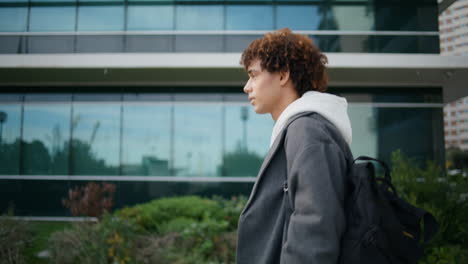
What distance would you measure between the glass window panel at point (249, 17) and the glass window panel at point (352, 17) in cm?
196

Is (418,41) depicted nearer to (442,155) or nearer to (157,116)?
(442,155)

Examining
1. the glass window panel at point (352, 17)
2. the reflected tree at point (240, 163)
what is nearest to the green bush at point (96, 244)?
the reflected tree at point (240, 163)

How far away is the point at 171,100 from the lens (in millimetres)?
9766

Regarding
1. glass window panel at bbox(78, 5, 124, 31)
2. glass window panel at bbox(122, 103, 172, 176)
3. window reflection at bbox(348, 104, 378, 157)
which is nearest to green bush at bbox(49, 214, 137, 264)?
glass window panel at bbox(122, 103, 172, 176)

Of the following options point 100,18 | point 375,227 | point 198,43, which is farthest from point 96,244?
point 100,18

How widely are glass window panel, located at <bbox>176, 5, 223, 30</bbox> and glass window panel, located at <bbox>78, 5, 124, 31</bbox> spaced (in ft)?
6.05

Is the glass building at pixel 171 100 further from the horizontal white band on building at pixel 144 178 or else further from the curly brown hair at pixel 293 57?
the curly brown hair at pixel 293 57

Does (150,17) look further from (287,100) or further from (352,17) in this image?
(287,100)

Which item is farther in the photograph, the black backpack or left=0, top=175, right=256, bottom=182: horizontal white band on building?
left=0, top=175, right=256, bottom=182: horizontal white band on building

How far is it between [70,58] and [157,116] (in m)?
2.86

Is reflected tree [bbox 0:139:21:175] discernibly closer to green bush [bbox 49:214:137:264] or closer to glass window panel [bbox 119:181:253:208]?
glass window panel [bbox 119:181:253:208]

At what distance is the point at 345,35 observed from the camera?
9422 millimetres

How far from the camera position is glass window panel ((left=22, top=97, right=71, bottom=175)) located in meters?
9.63

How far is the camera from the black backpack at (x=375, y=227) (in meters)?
1.21
